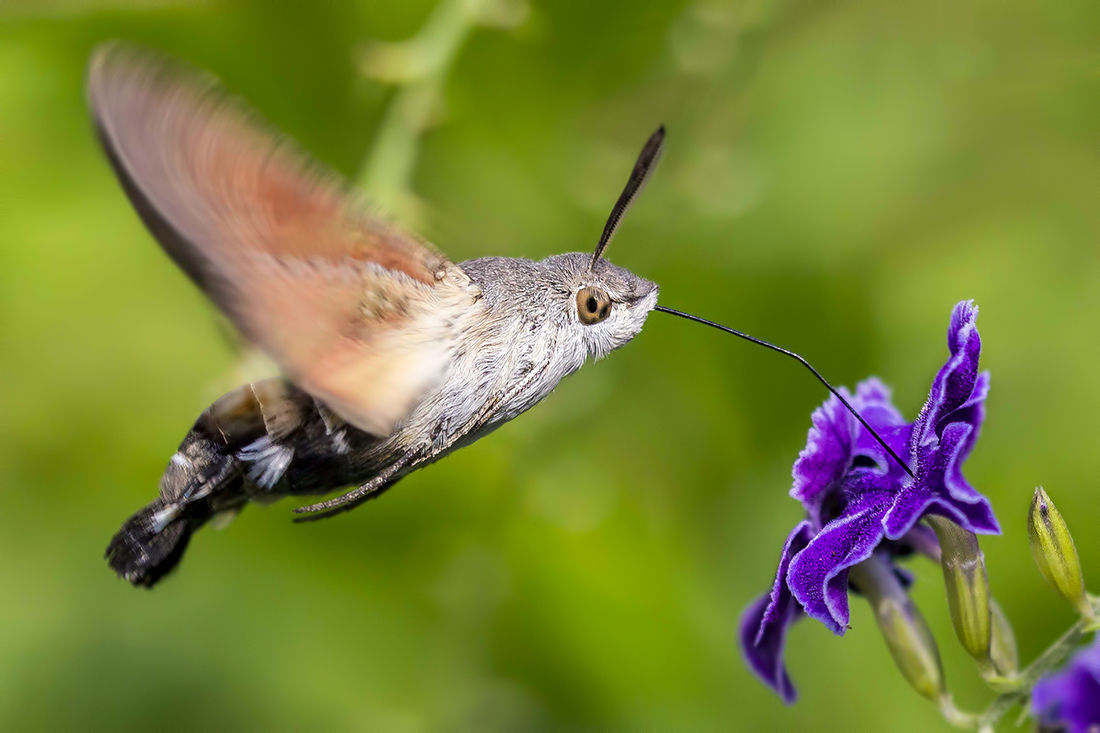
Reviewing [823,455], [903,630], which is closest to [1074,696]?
[903,630]

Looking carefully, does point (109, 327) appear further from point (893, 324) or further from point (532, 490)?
point (893, 324)

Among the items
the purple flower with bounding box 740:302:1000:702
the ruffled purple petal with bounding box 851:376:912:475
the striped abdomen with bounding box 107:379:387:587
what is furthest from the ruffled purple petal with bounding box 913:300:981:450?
the striped abdomen with bounding box 107:379:387:587

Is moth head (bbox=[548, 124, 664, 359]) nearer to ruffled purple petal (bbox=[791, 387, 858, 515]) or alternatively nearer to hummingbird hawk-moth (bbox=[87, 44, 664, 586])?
hummingbird hawk-moth (bbox=[87, 44, 664, 586])

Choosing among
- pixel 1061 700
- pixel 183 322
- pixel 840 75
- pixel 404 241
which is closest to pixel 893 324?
pixel 840 75

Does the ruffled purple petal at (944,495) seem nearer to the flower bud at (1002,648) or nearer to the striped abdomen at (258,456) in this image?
the flower bud at (1002,648)

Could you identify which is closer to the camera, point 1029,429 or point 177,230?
point 177,230

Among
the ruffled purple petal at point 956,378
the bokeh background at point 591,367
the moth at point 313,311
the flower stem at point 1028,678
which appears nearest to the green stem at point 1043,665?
the flower stem at point 1028,678
